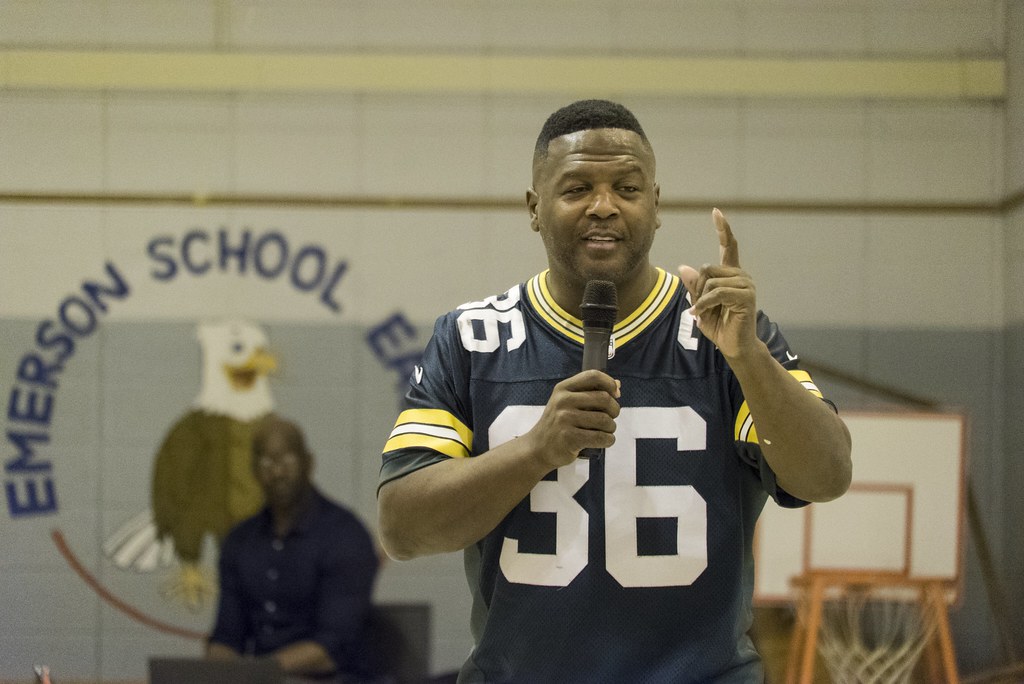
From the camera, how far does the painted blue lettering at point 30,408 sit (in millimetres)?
5172

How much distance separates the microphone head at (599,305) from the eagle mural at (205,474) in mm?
3665

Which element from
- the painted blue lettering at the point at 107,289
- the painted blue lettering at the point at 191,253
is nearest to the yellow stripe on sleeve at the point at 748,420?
the painted blue lettering at the point at 191,253

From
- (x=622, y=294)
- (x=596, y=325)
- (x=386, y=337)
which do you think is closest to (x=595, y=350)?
(x=596, y=325)

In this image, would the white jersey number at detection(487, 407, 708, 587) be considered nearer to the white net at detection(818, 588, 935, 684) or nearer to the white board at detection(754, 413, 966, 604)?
the white board at detection(754, 413, 966, 604)

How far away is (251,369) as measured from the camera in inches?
204

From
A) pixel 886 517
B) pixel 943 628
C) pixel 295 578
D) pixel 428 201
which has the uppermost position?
pixel 428 201

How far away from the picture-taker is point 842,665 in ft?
15.3

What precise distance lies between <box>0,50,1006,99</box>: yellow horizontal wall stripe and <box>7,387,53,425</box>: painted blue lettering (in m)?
1.39

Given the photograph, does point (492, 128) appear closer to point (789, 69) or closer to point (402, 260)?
point (402, 260)

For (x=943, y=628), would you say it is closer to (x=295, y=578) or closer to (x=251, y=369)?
(x=295, y=578)

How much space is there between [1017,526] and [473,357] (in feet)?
13.0

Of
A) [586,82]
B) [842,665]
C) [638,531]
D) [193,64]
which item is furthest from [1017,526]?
[193,64]

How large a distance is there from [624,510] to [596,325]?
0.33 metres

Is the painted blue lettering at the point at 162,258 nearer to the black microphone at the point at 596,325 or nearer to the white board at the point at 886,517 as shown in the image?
the white board at the point at 886,517
